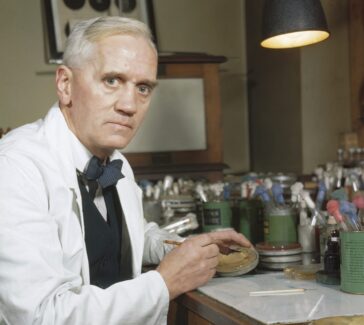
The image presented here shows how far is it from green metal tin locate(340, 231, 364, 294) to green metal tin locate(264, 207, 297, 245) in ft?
2.13

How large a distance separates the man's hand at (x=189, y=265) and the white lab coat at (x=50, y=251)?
0.16ft

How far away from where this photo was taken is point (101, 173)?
218 cm

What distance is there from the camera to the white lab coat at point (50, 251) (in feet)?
5.13

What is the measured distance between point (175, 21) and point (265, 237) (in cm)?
350

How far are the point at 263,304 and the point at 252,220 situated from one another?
3.24 ft

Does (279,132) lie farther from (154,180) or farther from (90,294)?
(90,294)

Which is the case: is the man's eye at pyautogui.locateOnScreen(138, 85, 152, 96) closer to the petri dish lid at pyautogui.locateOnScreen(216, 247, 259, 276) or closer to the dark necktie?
the dark necktie

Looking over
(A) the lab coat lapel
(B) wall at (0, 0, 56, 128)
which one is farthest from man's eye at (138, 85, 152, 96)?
(B) wall at (0, 0, 56, 128)

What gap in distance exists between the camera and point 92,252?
6.74 ft

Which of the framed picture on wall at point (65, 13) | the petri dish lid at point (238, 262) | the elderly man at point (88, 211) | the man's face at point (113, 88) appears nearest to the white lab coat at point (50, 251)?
the elderly man at point (88, 211)

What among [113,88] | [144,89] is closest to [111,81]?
[113,88]

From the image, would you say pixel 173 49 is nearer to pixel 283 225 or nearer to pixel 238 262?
pixel 283 225

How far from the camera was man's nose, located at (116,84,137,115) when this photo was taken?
1.95 metres

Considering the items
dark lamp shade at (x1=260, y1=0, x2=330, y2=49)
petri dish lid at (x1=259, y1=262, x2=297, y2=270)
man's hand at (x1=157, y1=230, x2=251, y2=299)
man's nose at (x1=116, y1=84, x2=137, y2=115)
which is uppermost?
dark lamp shade at (x1=260, y1=0, x2=330, y2=49)
